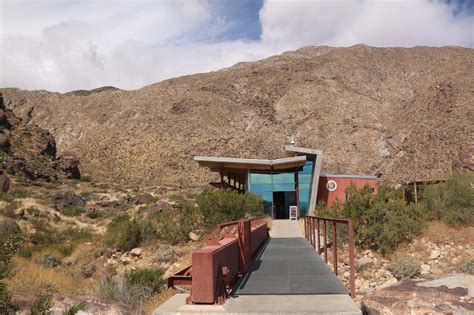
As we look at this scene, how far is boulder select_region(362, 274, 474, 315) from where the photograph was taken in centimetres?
568

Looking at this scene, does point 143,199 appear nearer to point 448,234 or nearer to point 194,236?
point 194,236

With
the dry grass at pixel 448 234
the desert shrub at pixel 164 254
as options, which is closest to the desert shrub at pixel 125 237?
the desert shrub at pixel 164 254

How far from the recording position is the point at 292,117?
3110 inches

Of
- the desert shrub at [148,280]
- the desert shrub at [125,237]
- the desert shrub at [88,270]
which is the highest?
the desert shrub at [125,237]

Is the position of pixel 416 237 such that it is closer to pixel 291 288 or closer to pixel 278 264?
pixel 278 264

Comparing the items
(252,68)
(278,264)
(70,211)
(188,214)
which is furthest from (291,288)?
(252,68)

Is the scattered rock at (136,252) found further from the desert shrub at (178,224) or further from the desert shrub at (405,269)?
the desert shrub at (405,269)

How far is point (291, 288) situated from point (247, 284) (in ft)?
2.96

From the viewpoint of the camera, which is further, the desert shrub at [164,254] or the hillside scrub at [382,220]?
the desert shrub at [164,254]

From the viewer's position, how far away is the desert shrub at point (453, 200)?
19.7m

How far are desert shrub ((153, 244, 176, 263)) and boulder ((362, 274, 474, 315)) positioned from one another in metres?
12.5

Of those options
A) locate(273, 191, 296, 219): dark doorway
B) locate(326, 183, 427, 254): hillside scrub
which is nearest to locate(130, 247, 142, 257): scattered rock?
locate(326, 183, 427, 254): hillside scrub

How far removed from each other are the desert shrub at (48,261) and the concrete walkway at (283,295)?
11.3 metres

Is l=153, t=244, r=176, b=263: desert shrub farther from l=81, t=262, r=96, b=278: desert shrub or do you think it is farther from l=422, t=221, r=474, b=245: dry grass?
l=422, t=221, r=474, b=245: dry grass
